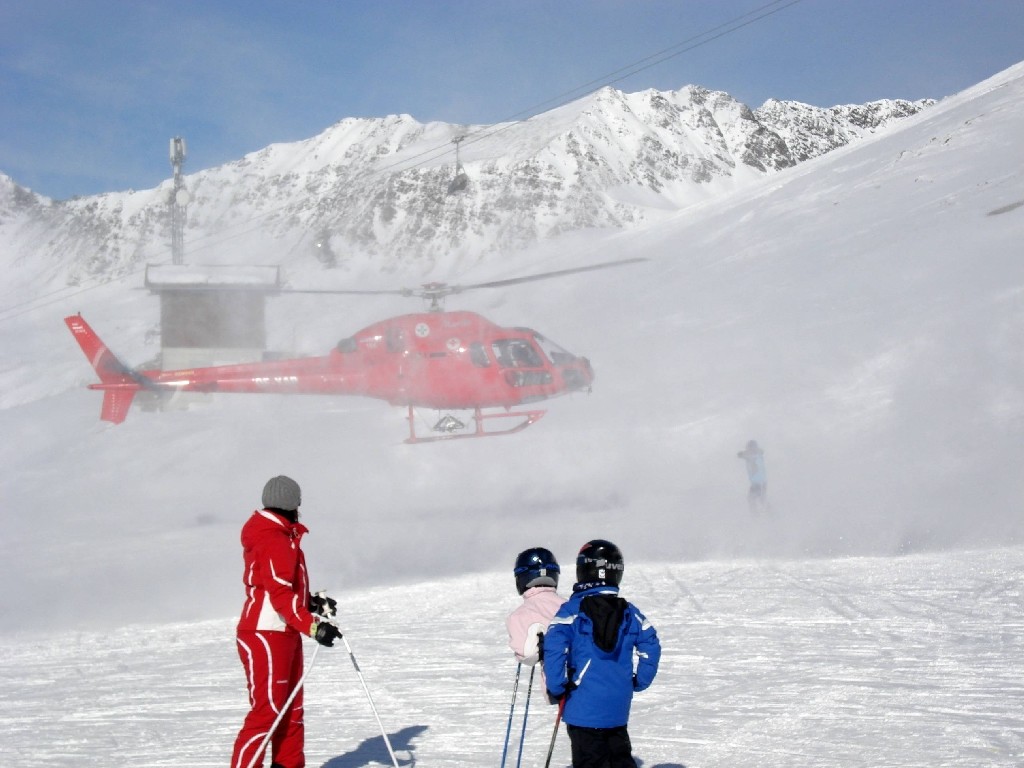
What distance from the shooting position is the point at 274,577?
14.5ft

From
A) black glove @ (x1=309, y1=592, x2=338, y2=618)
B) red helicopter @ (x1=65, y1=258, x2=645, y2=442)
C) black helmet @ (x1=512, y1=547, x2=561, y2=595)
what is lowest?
black glove @ (x1=309, y1=592, x2=338, y2=618)

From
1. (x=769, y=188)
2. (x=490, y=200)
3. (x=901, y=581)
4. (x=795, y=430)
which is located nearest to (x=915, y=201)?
(x=769, y=188)

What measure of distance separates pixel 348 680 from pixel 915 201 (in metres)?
35.9

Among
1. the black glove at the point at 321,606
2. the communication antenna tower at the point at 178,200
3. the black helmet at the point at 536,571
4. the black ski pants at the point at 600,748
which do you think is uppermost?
the communication antenna tower at the point at 178,200

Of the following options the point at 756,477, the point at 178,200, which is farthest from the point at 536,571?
the point at 178,200

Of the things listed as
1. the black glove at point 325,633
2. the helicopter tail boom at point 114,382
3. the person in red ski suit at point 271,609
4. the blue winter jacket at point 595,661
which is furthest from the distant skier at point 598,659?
the helicopter tail boom at point 114,382

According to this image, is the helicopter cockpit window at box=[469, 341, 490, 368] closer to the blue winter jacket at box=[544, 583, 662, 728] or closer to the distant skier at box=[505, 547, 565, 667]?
the distant skier at box=[505, 547, 565, 667]

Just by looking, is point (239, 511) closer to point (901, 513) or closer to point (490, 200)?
point (901, 513)

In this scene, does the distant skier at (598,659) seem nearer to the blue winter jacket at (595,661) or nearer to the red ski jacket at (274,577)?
the blue winter jacket at (595,661)

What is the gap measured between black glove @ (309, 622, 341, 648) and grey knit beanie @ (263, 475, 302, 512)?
20.7 inches

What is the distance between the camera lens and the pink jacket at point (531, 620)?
3799mm

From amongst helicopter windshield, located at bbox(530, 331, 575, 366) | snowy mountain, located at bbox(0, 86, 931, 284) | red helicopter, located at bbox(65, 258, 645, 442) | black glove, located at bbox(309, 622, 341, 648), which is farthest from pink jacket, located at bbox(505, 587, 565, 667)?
snowy mountain, located at bbox(0, 86, 931, 284)

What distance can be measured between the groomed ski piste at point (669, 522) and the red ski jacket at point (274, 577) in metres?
1.35

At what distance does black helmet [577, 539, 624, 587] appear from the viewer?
141 inches
